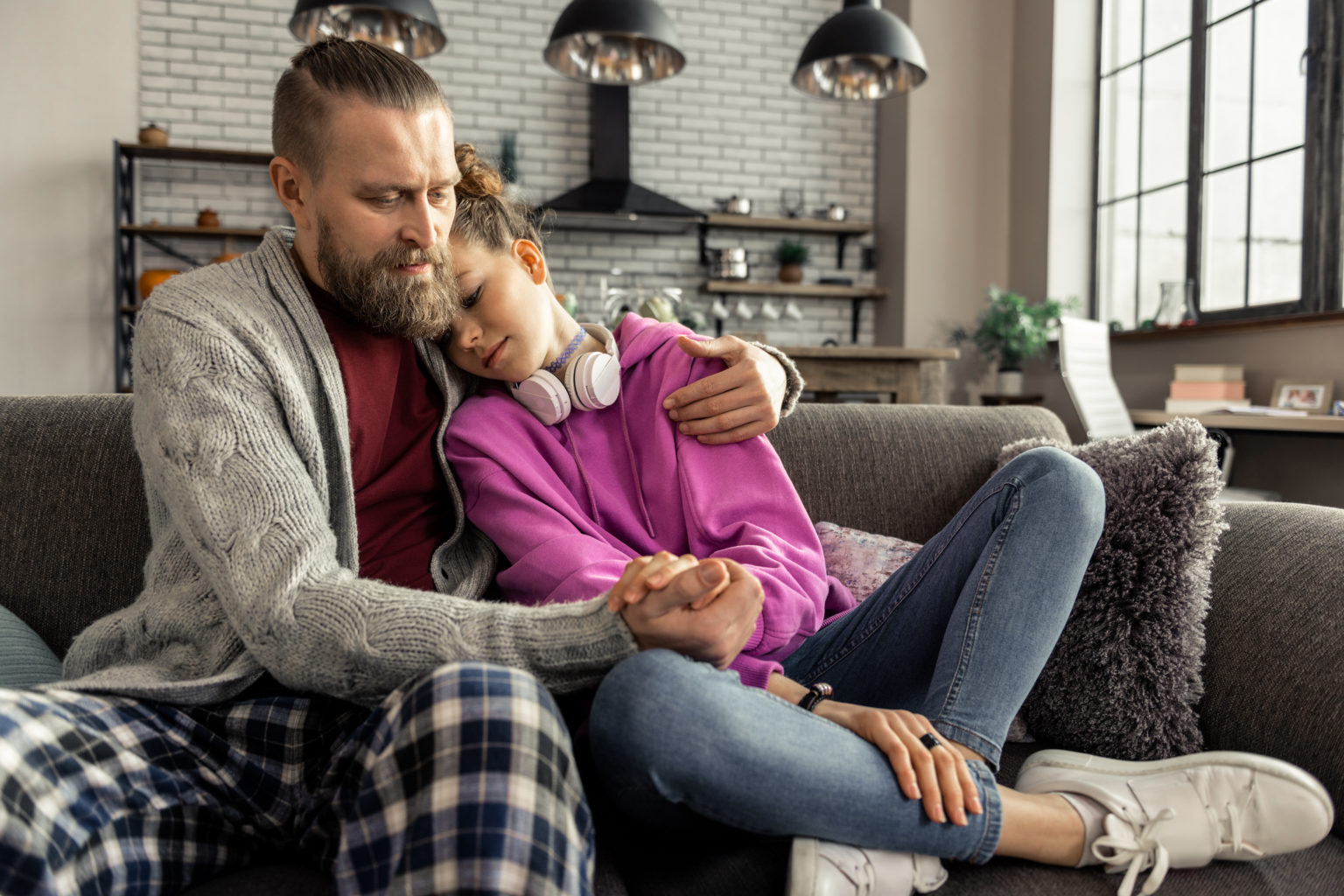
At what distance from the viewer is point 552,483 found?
1.30 m

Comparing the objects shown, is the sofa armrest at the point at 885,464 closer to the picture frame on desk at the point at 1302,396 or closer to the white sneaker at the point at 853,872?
the white sneaker at the point at 853,872

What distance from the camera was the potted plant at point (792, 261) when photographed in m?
5.68

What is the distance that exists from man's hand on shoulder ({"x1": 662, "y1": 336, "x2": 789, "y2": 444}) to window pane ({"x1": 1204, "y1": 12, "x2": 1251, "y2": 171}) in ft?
13.0

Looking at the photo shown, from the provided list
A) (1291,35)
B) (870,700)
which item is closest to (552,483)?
(870,700)

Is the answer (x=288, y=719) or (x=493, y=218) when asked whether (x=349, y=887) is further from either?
(x=493, y=218)

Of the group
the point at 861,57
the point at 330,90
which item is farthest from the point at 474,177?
the point at 861,57

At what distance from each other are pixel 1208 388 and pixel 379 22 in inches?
141

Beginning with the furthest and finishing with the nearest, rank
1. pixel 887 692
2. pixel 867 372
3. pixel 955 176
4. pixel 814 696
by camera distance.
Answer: pixel 955 176
pixel 867 372
pixel 887 692
pixel 814 696

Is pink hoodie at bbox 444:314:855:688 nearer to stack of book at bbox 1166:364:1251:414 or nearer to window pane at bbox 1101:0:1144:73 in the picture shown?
stack of book at bbox 1166:364:1251:414

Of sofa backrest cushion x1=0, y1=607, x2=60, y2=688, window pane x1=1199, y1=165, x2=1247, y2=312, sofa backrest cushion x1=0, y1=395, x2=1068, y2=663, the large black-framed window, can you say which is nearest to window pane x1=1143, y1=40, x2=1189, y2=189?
the large black-framed window

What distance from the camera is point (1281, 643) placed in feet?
3.98

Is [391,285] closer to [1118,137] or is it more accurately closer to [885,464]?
[885,464]

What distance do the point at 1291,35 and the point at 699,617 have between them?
14.5ft

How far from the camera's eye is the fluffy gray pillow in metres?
1.25
